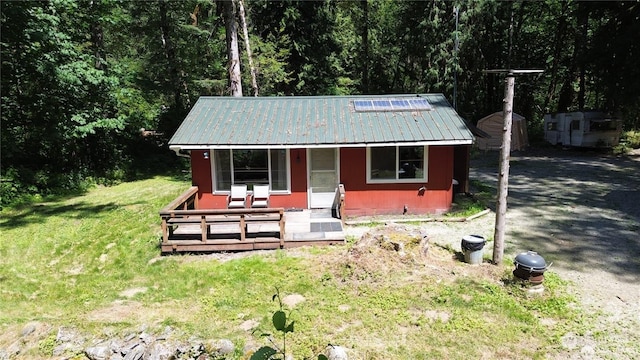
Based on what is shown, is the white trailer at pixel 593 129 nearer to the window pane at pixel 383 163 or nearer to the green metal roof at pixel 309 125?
the green metal roof at pixel 309 125

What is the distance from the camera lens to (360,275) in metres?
6.97

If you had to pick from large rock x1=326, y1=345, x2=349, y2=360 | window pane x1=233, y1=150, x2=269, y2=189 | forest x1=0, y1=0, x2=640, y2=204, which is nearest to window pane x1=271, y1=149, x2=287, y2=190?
window pane x1=233, y1=150, x2=269, y2=189

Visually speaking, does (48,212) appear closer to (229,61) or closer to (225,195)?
(225,195)

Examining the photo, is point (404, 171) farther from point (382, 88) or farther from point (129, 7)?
point (382, 88)

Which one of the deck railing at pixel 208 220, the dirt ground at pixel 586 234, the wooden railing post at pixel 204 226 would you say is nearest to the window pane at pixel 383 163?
the dirt ground at pixel 586 234

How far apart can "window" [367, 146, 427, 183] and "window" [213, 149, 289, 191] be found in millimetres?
2417

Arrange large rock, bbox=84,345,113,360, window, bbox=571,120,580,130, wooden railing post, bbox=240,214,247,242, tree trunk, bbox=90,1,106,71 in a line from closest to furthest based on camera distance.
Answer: large rock, bbox=84,345,113,360 < wooden railing post, bbox=240,214,247,242 < tree trunk, bbox=90,1,106,71 < window, bbox=571,120,580,130

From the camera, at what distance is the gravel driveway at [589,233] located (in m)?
5.35

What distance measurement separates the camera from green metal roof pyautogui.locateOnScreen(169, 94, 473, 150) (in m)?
10.2

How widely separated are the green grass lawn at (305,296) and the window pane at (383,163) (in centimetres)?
312

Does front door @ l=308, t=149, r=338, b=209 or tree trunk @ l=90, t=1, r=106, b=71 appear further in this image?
tree trunk @ l=90, t=1, r=106, b=71

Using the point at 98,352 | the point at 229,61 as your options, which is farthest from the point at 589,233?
the point at 229,61

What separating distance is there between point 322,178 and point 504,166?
5.17 metres

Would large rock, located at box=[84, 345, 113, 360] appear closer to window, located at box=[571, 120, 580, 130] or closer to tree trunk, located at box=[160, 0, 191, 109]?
tree trunk, located at box=[160, 0, 191, 109]
